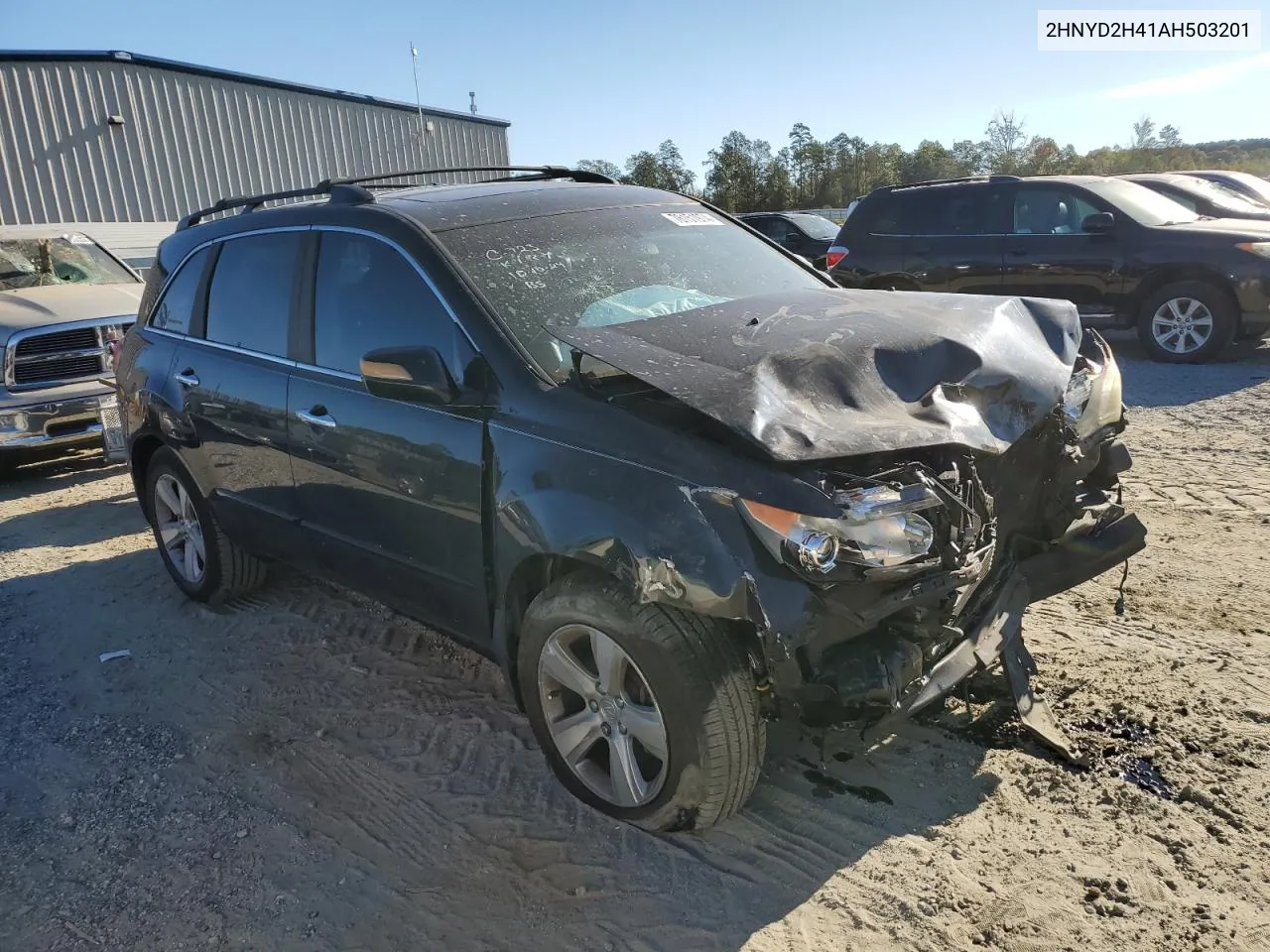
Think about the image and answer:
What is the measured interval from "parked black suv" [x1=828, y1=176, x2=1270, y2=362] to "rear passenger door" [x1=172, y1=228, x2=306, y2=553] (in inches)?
280

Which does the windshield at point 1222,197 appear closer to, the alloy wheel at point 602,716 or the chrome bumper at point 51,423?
the alloy wheel at point 602,716

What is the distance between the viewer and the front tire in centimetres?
256

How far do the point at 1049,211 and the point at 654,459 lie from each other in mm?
8875

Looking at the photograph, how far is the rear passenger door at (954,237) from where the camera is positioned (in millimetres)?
9953

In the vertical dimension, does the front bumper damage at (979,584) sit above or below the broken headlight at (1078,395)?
below

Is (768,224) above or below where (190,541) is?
above

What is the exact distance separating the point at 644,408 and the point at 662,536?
17.6 inches

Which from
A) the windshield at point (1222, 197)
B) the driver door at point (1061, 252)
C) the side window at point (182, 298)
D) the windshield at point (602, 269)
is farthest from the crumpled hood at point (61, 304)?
the windshield at point (1222, 197)

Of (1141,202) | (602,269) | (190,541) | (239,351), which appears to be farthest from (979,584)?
(1141,202)

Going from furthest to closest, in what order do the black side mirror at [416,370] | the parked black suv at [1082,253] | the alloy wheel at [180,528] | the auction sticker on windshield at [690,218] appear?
the parked black suv at [1082,253]
the alloy wheel at [180,528]
the auction sticker on windshield at [690,218]
the black side mirror at [416,370]

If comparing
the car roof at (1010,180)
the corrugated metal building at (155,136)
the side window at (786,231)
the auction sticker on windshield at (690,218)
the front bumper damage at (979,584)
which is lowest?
the front bumper damage at (979,584)

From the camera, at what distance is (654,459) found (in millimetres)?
2588

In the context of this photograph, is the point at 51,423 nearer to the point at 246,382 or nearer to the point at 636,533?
the point at 246,382

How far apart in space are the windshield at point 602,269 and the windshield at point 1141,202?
7078 mm
